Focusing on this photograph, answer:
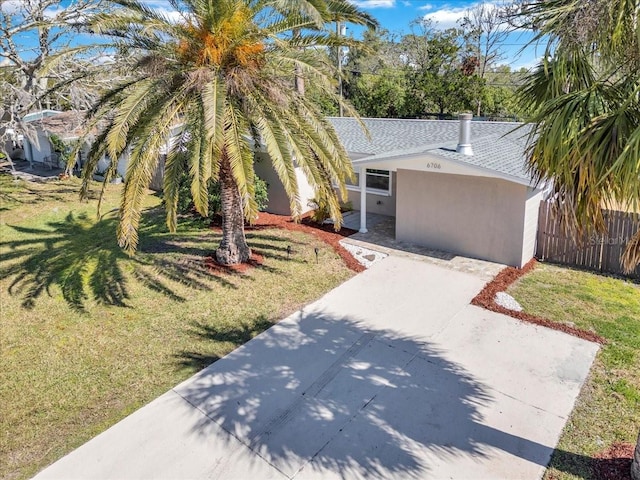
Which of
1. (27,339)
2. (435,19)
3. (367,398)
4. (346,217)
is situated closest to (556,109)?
(367,398)

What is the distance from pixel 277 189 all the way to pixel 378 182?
4.01 meters

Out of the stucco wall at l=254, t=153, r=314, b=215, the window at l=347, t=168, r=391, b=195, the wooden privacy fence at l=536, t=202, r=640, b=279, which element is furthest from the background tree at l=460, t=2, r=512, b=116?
the wooden privacy fence at l=536, t=202, r=640, b=279

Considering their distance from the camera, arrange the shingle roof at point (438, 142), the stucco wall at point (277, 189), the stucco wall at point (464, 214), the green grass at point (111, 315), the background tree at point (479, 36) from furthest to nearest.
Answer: the background tree at point (479, 36)
the stucco wall at point (277, 189)
the shingle roof at point (438, 142)
the stucco wall at point (464, 214)
the green grass at point (111, 315)

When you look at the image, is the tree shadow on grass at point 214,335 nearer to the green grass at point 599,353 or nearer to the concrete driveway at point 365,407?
the concrete driveway at point 365,407

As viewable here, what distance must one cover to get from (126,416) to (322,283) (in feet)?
18.9

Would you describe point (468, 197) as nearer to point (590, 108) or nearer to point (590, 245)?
point (590, 245)

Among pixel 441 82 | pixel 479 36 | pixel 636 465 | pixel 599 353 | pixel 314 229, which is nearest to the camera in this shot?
pixel 636 465

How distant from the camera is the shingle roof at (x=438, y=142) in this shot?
12357 mm

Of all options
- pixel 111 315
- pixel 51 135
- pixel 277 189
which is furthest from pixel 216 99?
pixel 51 135

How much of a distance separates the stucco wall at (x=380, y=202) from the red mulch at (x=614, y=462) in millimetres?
11814

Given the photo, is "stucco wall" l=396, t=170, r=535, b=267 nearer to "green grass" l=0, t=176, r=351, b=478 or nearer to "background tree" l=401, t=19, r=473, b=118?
"green grass" l=0, t=176, r=351, b=478

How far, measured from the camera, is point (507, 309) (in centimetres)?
987

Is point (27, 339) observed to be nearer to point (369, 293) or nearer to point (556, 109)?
point (369, 293)

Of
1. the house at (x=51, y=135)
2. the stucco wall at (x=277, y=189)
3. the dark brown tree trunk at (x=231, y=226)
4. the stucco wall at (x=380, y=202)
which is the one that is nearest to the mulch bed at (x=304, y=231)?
the dark brown tree trunk at (x=231, y=226)
